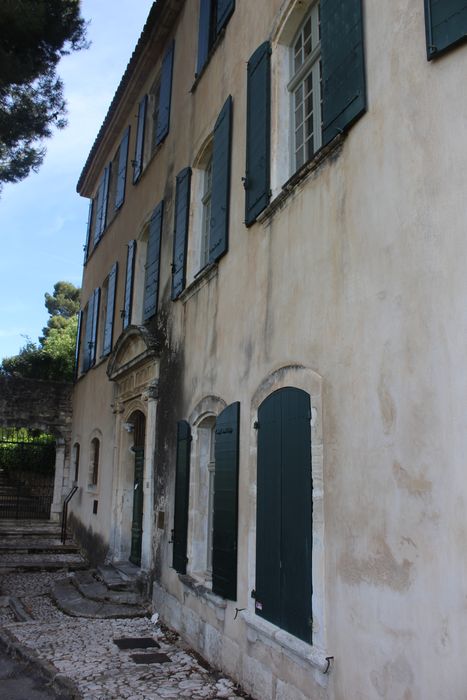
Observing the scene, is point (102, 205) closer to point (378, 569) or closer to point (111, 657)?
point (111, 657)

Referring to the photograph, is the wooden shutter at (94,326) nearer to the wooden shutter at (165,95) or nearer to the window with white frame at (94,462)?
the window with white frame at (94,462)

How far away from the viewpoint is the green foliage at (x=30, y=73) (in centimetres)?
957

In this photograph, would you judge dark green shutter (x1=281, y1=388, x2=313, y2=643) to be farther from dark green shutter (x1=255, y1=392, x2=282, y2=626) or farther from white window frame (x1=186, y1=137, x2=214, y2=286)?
white window frame (x1=186, y1=137, x2=214, y2=286)

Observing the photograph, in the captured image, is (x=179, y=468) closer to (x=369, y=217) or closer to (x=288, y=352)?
(x=288, y=352)

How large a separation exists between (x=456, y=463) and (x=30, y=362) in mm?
22975

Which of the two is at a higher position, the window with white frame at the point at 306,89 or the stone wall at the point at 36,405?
the window with white frame at the point at 306,89

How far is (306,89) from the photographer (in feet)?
18.0

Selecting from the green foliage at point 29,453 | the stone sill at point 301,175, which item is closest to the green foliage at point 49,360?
the green foliage at point 29,453

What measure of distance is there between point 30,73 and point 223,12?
445 cm

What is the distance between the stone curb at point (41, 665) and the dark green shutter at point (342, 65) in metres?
4.88

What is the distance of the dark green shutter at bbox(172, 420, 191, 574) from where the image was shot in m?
6.85

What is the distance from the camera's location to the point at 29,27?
956 cm

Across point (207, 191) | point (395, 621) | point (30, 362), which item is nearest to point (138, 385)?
point (207, 191)

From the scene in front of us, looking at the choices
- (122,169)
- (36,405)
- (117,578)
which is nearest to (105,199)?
(122,169)
